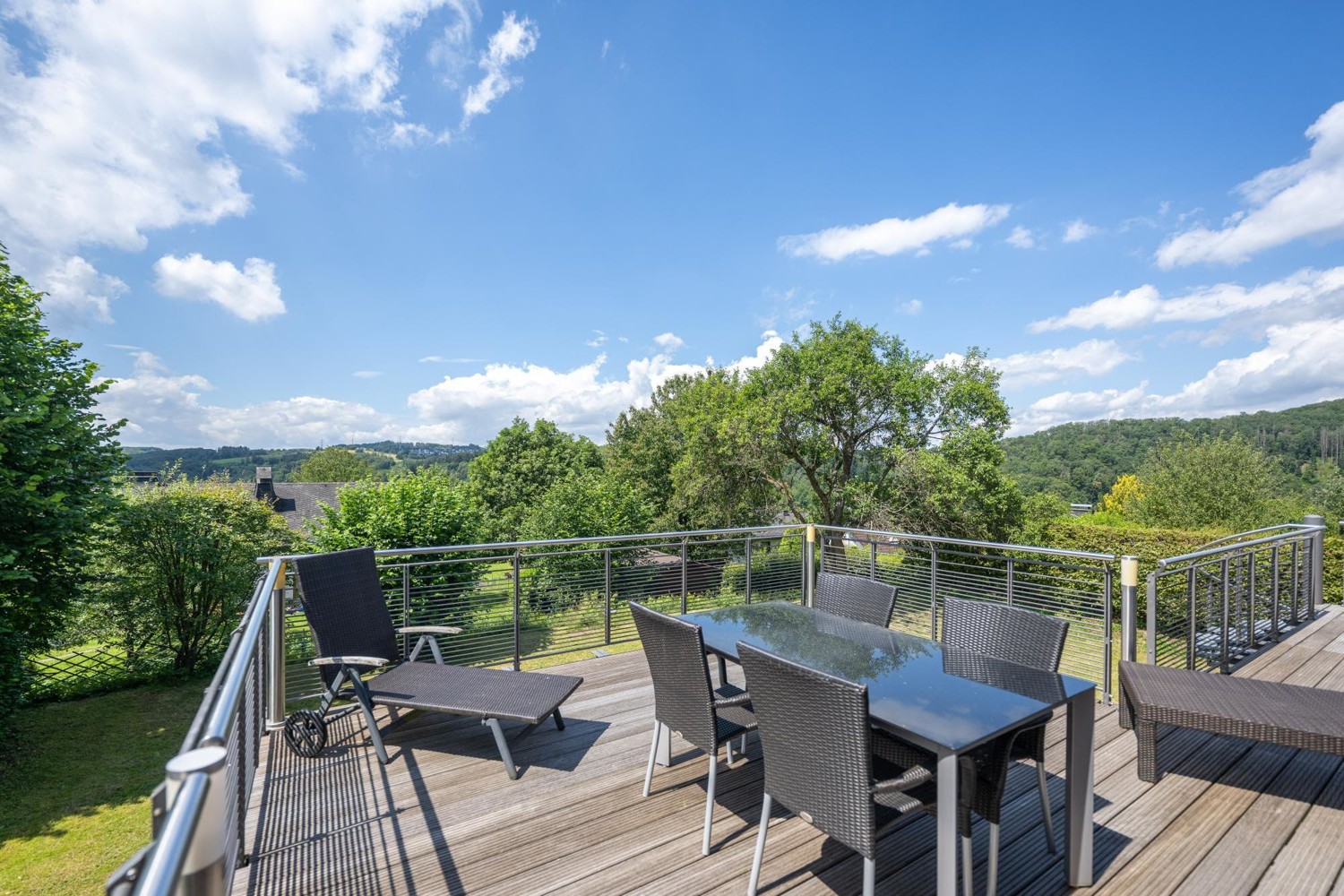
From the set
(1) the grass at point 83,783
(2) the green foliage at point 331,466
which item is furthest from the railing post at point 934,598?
(2) the green foliage at point 331,466

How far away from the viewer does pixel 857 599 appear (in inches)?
150

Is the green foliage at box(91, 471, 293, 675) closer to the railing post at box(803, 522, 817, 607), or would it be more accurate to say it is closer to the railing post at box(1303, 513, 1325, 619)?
the railing post at box(803, 522, 817, 607)

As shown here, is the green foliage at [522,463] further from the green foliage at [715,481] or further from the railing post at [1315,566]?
the railing post at [1315,566]

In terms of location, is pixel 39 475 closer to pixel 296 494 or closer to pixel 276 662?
pixel 276 662

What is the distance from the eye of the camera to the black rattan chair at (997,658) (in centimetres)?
216

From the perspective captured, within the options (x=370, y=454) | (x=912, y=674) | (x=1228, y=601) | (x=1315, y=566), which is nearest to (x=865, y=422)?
(x=1315, y=566)

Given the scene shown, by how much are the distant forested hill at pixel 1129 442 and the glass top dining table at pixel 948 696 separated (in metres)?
30.5

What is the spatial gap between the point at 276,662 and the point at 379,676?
0.70 metres

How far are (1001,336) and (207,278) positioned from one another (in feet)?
75.8

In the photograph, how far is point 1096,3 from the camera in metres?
8.22

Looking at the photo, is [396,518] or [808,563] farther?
[396,518]

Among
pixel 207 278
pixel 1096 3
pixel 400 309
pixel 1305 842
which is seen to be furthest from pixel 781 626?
pixel 207 278

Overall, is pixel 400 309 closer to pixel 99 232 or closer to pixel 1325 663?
pixel 99 232

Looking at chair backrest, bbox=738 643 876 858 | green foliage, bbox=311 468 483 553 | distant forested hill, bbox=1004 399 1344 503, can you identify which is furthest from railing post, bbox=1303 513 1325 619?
distant forested hill, bbox=1004 399 1344 503
